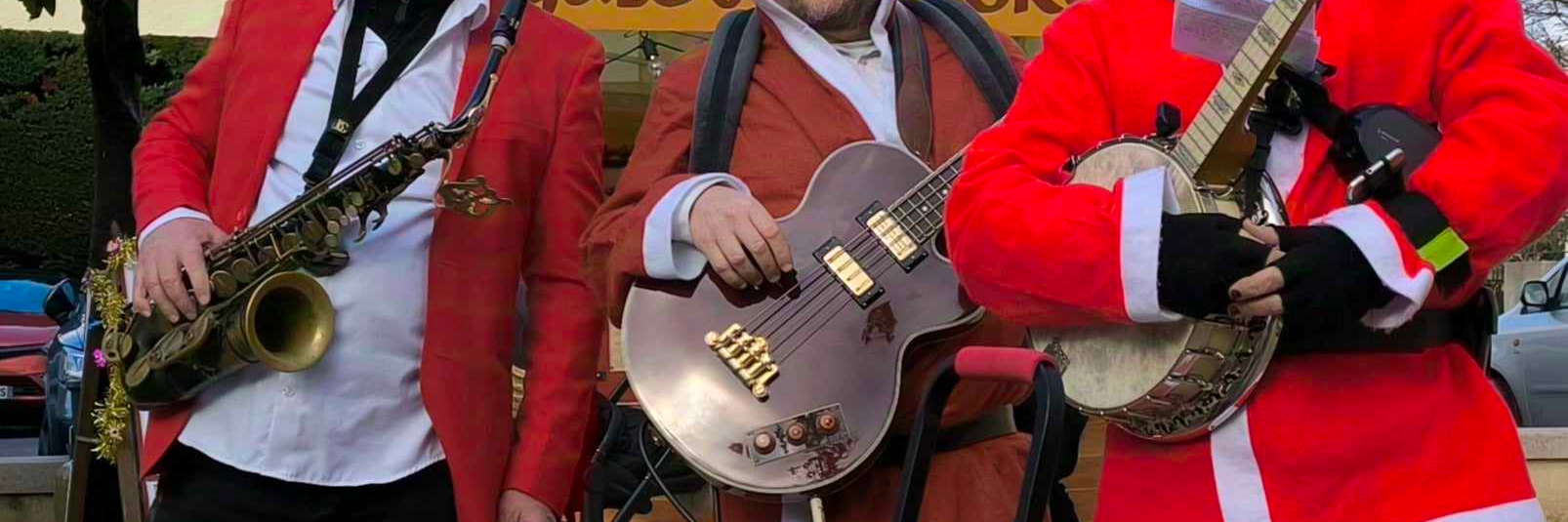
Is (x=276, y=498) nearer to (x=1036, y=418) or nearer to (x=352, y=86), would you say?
(x=352, y=86)

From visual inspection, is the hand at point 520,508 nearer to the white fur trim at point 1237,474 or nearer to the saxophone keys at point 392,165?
the saxophone keys at point 392,165

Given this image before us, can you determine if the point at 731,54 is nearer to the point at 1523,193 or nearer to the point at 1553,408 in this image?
the point at 1523,193

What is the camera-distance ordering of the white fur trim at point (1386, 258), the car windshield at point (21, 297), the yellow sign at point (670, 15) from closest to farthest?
the white fur trim at point (1386, 258)
the yellow sign at point (670, 15)
the car windshield at point (21, 297)

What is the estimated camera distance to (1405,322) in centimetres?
194

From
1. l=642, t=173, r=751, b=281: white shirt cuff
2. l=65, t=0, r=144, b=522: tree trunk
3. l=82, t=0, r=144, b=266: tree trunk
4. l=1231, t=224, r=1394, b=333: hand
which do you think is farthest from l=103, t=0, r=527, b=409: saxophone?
l=82, t=0, r=144, b=266: tree trunk

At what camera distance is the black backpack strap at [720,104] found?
2.94m

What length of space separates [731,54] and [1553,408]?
9.54 metres

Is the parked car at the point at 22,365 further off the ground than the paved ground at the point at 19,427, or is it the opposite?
the parked car at the point at 22,365

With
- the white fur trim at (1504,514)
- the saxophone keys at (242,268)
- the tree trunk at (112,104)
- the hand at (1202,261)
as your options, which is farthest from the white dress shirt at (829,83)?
the tree trunk at (112,104)

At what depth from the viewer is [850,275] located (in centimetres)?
274

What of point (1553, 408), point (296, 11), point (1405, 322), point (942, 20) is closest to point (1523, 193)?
point (1405, 322)

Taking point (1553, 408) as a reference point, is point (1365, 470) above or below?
above

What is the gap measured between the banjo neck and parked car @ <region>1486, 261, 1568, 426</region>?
983 centimetres

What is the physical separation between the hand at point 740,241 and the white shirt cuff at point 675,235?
28 millimetres
